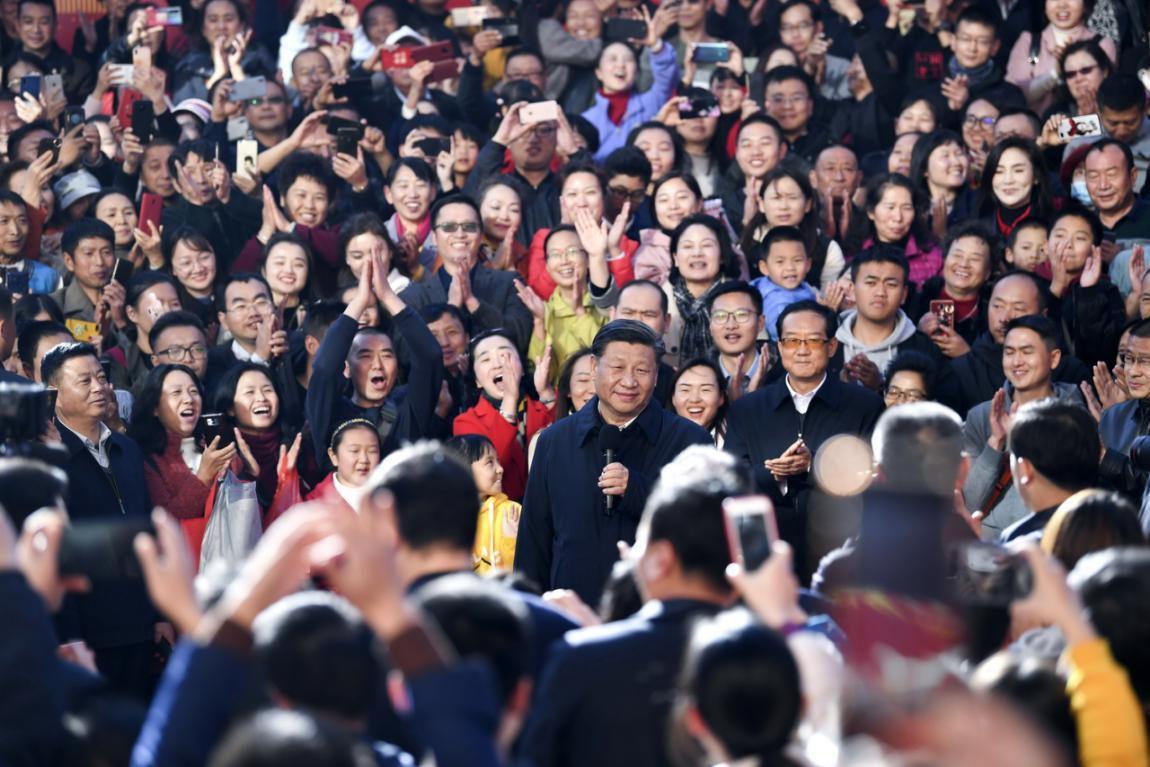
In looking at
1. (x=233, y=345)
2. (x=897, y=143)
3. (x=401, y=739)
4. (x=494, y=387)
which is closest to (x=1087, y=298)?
(x=897, y=143)

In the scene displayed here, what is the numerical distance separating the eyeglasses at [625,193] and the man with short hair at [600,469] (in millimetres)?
2295

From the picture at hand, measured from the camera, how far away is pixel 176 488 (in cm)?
674

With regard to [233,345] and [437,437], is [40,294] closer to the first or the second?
[233,345]

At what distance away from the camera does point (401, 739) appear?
3.19 metres

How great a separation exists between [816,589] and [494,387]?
3287mm

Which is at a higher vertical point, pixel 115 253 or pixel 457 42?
pixel 457 42

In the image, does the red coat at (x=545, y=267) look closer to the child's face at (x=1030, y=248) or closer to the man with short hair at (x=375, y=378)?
the man with short hair at (x=375, y=378)

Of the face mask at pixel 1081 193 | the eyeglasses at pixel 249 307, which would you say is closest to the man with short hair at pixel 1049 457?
the eyeglasses at pixel 249 307

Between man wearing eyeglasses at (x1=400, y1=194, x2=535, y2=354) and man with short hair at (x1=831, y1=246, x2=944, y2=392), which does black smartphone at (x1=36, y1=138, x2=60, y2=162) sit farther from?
man with short hair at (x1=831, y1=246, x2=944, y2=392)

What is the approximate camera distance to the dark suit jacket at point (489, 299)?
780 centimetres

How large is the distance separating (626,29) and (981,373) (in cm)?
320

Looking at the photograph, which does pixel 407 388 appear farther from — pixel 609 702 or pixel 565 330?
pixel 609 702


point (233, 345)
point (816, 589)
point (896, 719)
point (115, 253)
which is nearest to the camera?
point (896, 719)

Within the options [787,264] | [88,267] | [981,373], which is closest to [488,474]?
[787,264]
